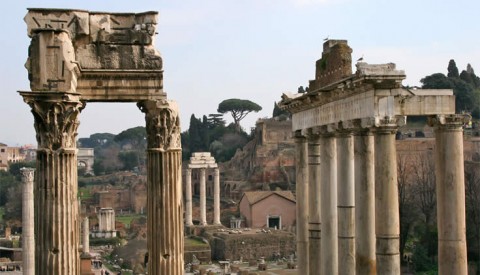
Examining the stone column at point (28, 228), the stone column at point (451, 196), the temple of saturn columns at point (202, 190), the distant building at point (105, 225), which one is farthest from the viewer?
the distant building at point (105, 225)

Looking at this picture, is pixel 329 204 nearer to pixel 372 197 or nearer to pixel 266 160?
pixel 372 197

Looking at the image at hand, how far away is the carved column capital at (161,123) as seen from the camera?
6715mm

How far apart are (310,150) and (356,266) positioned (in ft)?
9.02

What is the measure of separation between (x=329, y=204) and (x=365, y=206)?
157cm

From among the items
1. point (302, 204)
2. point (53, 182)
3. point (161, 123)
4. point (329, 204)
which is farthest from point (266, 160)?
point (53, 182)

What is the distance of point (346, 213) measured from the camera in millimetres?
10430

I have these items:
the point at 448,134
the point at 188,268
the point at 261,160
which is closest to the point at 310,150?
the point at 448,134

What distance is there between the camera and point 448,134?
983cm

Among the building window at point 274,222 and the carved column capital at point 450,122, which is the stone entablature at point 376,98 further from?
the building window at point 274,222

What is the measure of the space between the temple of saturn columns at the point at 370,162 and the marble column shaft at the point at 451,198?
0.01 m

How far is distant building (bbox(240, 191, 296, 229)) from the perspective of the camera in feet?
168

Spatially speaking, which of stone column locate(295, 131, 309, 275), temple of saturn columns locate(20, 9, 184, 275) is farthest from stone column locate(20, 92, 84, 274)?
stone column locate(295, 131, 309, 275)

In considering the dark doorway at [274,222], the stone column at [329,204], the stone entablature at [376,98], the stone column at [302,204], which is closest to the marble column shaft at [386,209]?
the stone entablature at [376,98]

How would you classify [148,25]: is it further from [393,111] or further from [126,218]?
[126,218]
